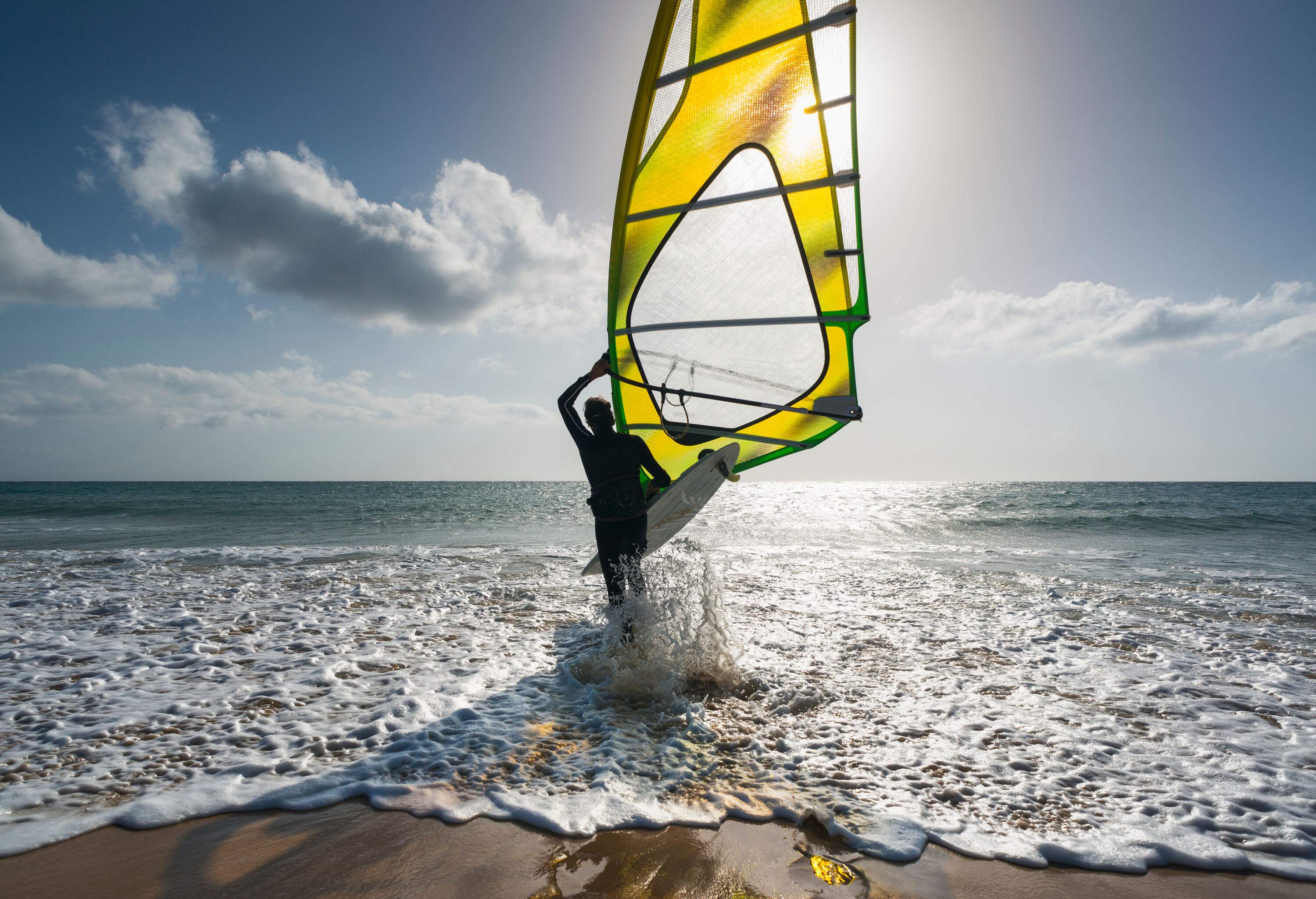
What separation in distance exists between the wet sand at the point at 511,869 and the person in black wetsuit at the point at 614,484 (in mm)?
1833

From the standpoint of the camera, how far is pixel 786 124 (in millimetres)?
3680

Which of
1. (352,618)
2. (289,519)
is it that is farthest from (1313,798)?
(289,519)

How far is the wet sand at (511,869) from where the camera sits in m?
1.79

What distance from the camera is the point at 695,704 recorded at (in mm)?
3164

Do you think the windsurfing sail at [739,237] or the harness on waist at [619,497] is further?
the harness on waist at [619,497]

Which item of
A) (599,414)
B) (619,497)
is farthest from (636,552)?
(599,414)

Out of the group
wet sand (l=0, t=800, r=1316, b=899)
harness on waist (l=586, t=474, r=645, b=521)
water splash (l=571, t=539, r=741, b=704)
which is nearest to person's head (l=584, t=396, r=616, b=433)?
harness on waist (l=586, t=474, r=645, b=521)

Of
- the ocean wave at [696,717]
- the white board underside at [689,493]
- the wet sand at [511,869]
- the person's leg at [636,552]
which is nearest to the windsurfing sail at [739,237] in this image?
the white board underside at [689,493]

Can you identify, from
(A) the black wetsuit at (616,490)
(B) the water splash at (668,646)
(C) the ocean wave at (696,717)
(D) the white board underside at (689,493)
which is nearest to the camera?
(C) the ocean wave at (696,717)

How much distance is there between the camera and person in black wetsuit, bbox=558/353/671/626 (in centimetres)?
376

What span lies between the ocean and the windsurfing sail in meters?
1.20

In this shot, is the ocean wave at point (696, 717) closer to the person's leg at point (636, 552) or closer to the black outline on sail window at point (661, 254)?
the person's leg at point (636, 552)

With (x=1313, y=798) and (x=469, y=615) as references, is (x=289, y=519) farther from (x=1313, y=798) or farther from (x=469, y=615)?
(x=1313, y=798)

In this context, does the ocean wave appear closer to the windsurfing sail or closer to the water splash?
the water splash
